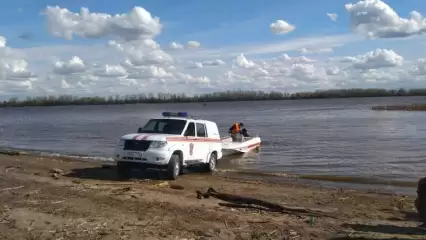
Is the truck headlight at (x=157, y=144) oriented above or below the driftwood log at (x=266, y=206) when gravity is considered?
above

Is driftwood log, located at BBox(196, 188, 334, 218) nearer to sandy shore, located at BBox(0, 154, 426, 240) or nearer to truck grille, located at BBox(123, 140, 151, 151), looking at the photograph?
sandy shore, located at BBox(0, 154, 426, 240)

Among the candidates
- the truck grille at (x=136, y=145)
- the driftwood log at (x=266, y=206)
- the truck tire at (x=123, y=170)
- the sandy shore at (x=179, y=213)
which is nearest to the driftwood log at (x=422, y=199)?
the sandy shore at (x=179, y=213)

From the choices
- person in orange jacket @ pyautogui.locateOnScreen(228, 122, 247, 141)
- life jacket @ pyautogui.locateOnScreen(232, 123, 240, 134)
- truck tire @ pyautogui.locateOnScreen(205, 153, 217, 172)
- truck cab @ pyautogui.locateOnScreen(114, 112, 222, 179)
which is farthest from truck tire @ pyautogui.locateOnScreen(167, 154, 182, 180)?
life jacket @ pyautogui.locateOnScreen(232, 123, 240, 134)

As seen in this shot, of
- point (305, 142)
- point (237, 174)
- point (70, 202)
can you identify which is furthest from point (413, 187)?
point (305, 142)

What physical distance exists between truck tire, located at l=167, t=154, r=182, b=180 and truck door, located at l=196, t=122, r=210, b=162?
1.49 metres

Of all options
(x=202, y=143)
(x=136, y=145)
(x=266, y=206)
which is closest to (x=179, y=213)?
(x=266, y=206)

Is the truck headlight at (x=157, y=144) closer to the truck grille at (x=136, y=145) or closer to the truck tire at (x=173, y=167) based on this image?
the truck grille at (x=136, y=145)

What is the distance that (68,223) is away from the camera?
26.4 ft

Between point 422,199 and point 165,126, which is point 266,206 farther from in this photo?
point 165,126

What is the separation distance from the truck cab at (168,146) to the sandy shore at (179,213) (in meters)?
0.63

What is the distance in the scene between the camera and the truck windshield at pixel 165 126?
591 inches

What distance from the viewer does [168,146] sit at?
13992mm

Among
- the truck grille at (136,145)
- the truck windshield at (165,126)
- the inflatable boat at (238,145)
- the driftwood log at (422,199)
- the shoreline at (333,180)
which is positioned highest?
the truck windshield at (165,126)

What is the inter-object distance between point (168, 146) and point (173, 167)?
66 cm
